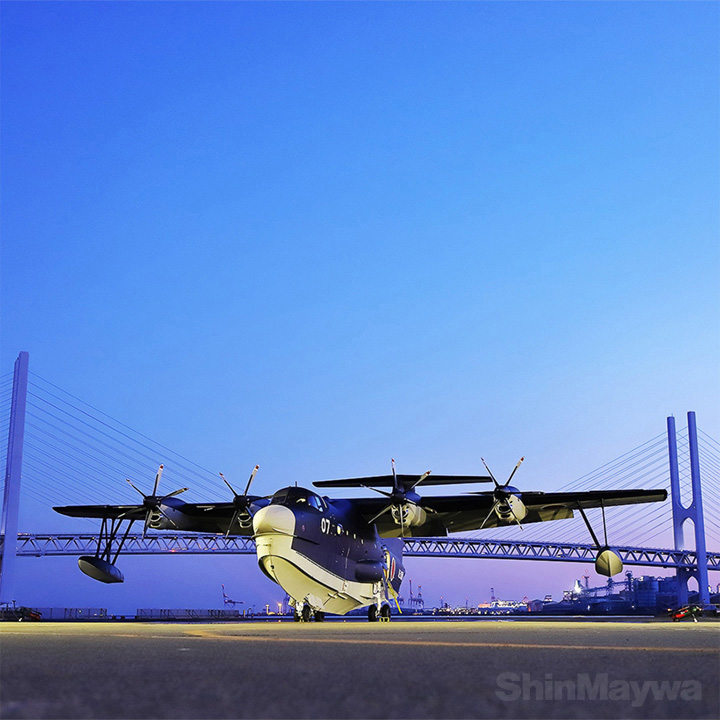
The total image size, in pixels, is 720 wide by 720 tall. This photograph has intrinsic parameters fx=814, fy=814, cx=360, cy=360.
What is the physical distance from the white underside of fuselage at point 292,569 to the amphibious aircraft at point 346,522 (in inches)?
1.3

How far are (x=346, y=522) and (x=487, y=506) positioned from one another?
608 cm

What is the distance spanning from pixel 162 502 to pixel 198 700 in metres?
29.3

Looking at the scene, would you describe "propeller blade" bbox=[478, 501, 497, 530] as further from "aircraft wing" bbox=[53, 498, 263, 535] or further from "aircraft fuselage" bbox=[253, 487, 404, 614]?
"aircraft wing" bbox=[53, 498, 263, 535]

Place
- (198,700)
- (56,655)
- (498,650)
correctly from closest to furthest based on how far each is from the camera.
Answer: (198,700), (56,655), (498,650)

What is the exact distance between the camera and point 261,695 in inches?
185

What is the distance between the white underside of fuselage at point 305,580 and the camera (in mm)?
25000

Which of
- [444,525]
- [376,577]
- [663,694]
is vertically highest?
[444,525]

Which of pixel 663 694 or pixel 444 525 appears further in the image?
pixel 444 525

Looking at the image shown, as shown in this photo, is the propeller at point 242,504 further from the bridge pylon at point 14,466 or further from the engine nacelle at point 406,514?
the bridge pylon at point 14,466

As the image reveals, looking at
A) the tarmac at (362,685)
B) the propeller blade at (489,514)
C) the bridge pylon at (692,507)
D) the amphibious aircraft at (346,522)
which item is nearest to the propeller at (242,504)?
the amphibious aircraft at (346,522)

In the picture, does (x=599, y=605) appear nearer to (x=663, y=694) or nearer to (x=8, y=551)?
(x=8, y=551)

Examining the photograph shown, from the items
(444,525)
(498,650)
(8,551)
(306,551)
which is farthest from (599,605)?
→ (498,650)

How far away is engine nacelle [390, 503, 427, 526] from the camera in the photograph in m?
30.0

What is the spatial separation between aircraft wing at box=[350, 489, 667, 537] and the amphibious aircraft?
0.04 meters
